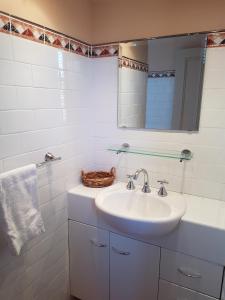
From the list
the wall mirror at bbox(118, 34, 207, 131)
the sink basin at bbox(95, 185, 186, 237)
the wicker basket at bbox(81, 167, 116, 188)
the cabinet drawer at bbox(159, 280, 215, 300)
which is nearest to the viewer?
the sink basin at bbox(95, 185, 186, 237)

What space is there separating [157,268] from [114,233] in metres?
0.32

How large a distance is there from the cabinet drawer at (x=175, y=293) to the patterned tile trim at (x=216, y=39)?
1396 mm

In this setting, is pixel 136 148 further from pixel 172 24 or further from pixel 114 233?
pixel 172 24

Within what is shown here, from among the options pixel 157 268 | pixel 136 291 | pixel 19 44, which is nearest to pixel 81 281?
pixel 136 291

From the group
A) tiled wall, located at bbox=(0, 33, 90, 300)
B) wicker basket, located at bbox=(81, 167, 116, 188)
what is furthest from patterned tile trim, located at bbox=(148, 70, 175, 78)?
wicker basket, located at bbox=(81, 167, 116, 188)

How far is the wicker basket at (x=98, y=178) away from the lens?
5.26 feet

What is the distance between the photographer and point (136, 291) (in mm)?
1432

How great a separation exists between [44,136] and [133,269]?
3.21 feet

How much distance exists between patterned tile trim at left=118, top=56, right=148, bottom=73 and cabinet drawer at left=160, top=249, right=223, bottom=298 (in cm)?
115

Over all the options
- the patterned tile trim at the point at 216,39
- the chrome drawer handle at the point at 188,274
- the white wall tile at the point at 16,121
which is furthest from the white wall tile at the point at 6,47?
the chrome drawer handle at the point at 188,274

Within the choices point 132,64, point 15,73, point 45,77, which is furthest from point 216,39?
point 15,73

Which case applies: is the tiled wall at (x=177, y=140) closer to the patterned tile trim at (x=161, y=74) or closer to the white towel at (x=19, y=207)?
the patterned tile trim at (x=161, y=74)

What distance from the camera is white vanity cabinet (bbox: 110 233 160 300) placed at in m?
1.34

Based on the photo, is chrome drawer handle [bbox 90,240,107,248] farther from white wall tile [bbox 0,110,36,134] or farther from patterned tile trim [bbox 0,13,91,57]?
patterned tile trim [bbox 0,13,91,57]
